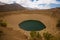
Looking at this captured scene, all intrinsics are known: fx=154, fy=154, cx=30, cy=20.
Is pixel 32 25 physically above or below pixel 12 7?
below

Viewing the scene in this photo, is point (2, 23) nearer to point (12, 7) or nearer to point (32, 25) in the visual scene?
point (12, 7)

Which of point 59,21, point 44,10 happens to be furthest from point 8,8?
point 59,21

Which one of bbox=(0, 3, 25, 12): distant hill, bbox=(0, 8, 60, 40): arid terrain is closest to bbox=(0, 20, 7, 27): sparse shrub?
bbox=(0, 8, 60, 40): arid terrain

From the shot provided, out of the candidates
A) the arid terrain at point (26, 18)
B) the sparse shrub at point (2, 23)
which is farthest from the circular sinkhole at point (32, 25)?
the sparse shrub at point (2, 23)

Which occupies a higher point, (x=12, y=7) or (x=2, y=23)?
(x=12, y=7)

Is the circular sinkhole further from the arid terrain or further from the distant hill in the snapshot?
the distant hill

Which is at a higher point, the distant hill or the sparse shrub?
the distant hill

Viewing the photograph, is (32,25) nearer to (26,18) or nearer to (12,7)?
(26,18)

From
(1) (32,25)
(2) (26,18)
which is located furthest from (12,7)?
(1) (32,25)

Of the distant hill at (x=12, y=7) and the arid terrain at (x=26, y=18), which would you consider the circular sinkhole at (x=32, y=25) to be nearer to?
the arid terrain at (x=26, y=18)

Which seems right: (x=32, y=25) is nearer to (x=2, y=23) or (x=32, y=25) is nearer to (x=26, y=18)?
(x=26, y=18)

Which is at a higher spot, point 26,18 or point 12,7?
point 12,7
